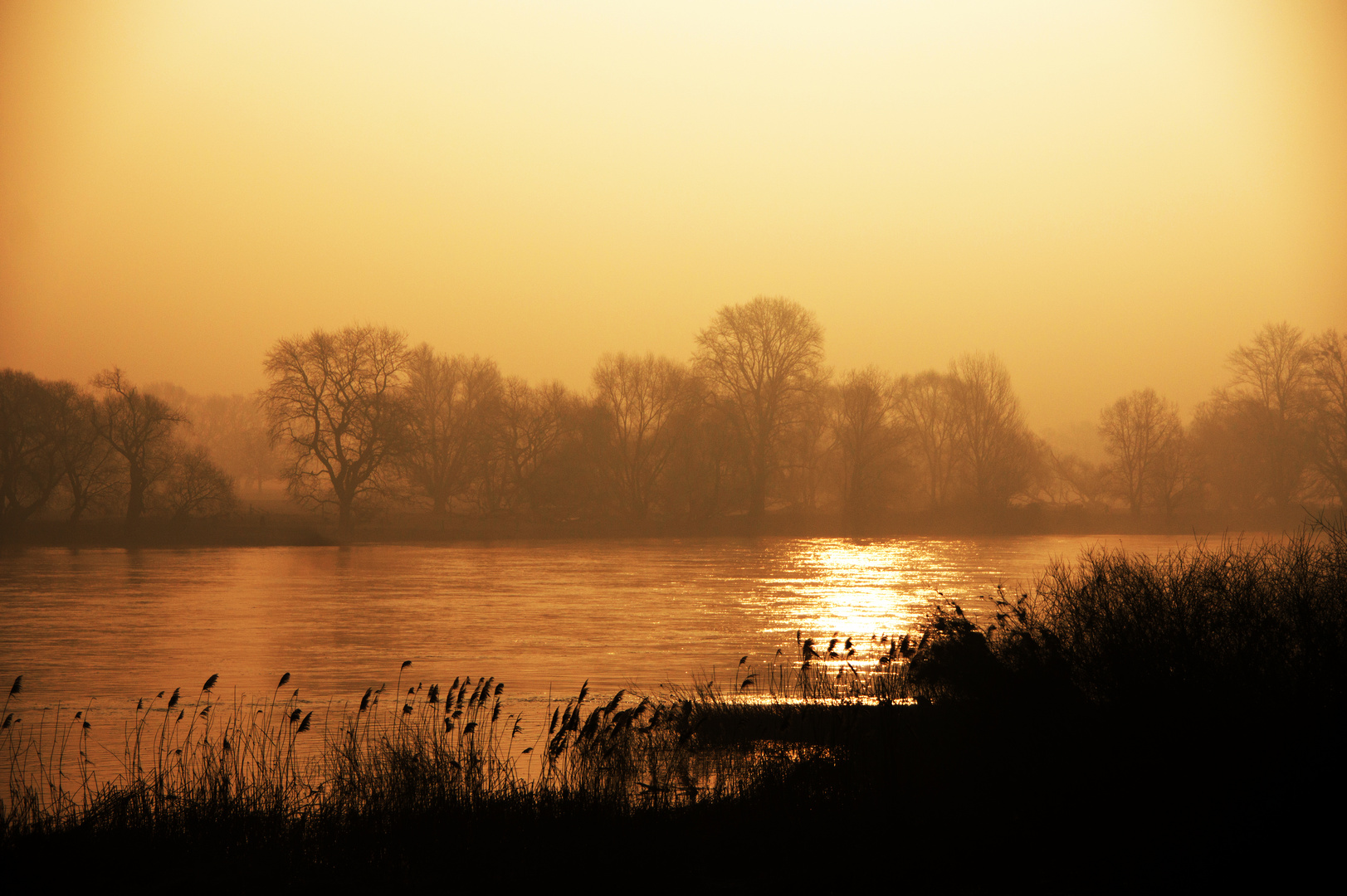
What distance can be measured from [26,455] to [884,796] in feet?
231

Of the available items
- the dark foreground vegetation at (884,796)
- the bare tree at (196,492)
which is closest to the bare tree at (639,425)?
the bare tree at (196,492)

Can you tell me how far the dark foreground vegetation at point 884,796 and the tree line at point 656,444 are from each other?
59023 mm

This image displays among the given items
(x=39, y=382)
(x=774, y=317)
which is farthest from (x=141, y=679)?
(x=774, y=317)

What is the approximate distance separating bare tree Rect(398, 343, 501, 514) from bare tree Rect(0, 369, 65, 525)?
22.2m

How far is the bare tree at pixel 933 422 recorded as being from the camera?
305ft

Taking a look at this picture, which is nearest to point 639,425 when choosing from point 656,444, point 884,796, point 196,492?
point 656,444

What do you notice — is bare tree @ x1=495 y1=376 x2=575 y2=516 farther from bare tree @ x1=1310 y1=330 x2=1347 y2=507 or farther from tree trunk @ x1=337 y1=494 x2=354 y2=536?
bare tree @ x1=1310 y1=330 x2=1347 y2=507

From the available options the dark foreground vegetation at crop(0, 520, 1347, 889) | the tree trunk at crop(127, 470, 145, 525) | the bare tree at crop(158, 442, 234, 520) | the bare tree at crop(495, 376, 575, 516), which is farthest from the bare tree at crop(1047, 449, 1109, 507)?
the dark foreground vegetation at crop(0, 520, 1347, 889)

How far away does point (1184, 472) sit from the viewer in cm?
8762

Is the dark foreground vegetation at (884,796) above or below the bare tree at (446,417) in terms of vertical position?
below

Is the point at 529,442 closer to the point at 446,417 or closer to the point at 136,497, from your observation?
the point at 446,417

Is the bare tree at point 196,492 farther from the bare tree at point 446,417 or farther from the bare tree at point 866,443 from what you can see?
the bare tree at point 866,443

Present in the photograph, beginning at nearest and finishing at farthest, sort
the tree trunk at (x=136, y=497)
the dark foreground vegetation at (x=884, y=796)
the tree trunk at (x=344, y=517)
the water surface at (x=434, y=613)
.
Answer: the dark foreground vegetation at (x=884, y=796), the water surface at (x=434, y=613), the tree trunk at (x=136, y=497), the tree trunk at (x=344, y=517)

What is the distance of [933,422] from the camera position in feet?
313
